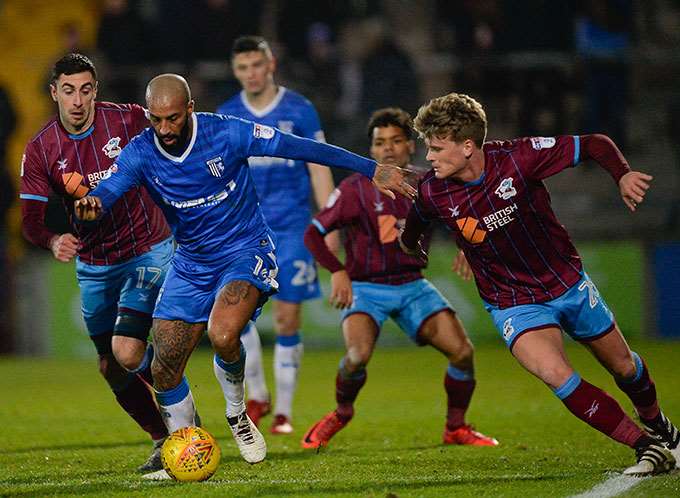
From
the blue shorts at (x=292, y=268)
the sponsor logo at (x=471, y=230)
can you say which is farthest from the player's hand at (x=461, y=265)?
the blue shorts at (x=292, y=268)

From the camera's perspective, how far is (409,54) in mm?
16750

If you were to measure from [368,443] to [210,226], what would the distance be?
2293 millimetres

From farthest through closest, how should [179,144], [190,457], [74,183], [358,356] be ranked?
1. [358,356]
2. [74,183]
3. [179,144]
4. [190,457]

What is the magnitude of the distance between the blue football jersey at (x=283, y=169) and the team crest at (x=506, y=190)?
3196 millimetres

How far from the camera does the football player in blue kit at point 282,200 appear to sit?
9094mm

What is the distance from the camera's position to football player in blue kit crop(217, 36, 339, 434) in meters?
9.09

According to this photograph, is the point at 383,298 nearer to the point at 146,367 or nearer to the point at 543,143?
the point at 146,367

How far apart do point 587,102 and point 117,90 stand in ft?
20.9

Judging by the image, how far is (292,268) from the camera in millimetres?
9148

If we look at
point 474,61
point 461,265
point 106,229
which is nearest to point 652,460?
point 461,265

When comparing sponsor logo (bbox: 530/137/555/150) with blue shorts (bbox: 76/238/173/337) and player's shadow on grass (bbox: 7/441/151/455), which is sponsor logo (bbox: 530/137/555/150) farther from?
player's shadow on grass (bbox: 7/441/151/455)

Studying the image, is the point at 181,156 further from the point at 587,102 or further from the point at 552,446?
the point at 587,102

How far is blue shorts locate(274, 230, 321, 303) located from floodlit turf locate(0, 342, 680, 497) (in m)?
1.01

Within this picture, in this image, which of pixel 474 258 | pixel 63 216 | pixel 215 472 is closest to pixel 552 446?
pixel 474 258
